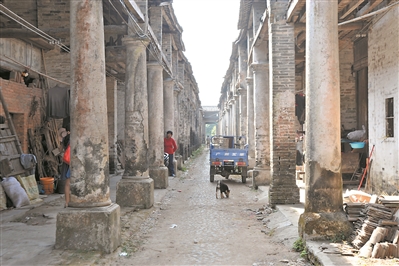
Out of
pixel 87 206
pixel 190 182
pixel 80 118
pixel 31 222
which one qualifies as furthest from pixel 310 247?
pixel 190 182

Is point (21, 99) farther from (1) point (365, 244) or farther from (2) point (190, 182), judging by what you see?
(1) point (365, 244)

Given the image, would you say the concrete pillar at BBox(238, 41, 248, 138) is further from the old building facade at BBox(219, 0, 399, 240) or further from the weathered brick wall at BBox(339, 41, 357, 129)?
the weathered brick wall at BBox(339, 41, 357, 129)

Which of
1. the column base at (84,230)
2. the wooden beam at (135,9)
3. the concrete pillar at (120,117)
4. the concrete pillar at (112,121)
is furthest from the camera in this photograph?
the concrete pillar at (120,117)

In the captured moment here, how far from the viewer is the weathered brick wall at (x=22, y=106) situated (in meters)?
10.7

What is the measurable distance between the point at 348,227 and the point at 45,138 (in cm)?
947

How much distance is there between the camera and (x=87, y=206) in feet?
19.6

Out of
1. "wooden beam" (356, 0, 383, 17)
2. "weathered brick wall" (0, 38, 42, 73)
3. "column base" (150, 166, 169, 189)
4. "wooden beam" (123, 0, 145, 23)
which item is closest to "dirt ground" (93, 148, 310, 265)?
"column base" (150, 166, 169, 189)

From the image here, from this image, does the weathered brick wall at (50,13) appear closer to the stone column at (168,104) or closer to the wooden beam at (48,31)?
the wooden beam at (48,31)

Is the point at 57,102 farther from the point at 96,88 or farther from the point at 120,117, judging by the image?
the point at 120,117

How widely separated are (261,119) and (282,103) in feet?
13.0

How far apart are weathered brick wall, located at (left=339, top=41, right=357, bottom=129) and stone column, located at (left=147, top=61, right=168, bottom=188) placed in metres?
6.45

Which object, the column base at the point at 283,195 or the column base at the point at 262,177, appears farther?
the column base at the point at 262,177

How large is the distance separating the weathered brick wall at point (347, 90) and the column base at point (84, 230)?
10706mm

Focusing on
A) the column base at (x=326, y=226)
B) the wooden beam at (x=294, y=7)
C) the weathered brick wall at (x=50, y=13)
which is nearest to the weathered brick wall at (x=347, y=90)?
the wooden beam at (x=294, y=7)
